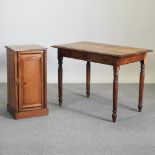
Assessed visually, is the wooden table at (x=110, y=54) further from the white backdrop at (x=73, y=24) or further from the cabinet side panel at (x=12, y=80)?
the white backdrop at (x=73, y=24)

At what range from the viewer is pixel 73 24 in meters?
5.00

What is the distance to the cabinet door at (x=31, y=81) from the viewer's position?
346 cm

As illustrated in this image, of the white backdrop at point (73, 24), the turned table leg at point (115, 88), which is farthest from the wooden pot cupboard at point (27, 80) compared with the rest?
the white backdrop at point (73, 24)

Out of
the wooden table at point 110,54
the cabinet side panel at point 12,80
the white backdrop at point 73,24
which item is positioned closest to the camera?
the wooden table at point 110,54

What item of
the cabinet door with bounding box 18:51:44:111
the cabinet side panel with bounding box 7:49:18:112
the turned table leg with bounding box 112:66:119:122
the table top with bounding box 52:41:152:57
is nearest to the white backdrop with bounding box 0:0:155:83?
the table top with bounding box 52:41:152:57

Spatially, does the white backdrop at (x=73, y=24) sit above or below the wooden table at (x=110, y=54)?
above

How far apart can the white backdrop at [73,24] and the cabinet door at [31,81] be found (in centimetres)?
151

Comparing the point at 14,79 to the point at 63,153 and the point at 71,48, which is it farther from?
the point at 63,153

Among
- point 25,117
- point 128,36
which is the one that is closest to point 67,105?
point 25,117

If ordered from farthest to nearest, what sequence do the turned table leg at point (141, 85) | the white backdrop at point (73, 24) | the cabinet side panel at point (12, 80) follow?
the white backdrop at point (73, 24) → the turned table leg at point (141, 85) → the cabinet side panel at point (12, 80)

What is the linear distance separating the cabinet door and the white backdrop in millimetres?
1514

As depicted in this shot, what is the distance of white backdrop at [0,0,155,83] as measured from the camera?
489 centimetres

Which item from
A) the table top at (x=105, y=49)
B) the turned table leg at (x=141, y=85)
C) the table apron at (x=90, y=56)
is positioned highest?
the table top at (x=105, y=49)

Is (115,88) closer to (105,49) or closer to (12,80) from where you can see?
(105,49)
